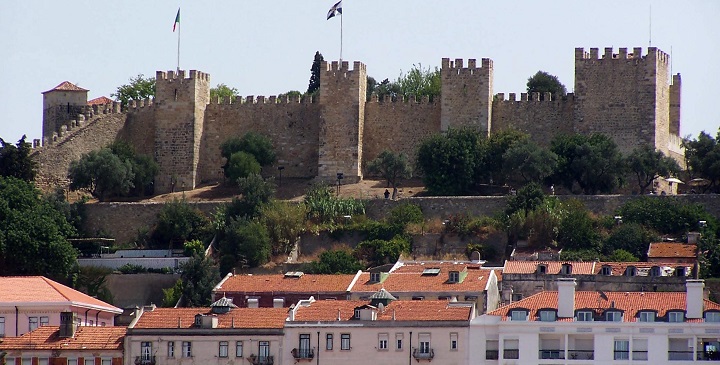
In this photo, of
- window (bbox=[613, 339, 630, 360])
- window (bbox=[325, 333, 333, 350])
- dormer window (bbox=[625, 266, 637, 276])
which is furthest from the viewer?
dormer window (bbox=[625, 266, 637, 276])

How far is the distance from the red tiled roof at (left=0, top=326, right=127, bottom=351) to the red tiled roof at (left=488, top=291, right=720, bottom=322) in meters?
9.26

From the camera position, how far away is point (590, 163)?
74250 mm

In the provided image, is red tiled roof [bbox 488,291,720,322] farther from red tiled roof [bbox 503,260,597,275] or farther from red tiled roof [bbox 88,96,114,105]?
red tiled roof [bbox 88,96,114,105]

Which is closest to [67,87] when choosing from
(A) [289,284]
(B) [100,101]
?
(B) [100,101]

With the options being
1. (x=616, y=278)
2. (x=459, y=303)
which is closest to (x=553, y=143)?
(x=616, y=278)

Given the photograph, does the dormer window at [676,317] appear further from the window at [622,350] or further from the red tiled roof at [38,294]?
the red tiled roof at [38,294]

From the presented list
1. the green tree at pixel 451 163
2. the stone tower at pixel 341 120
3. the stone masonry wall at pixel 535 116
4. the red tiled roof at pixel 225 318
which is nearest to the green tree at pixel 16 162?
the stone tower at pixel 341 120

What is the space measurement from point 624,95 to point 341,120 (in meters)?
10.5

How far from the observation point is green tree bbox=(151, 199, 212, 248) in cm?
7331

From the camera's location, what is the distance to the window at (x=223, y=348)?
52.3 meters

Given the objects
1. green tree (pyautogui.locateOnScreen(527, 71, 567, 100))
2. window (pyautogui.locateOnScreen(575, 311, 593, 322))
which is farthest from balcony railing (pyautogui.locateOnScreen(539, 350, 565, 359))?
green tree (pyautogui.locateOnScreen(527, 71, 567, 100))

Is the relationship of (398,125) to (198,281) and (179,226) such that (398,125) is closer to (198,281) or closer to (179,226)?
(179,226)

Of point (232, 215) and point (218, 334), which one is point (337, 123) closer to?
point (232, 215)

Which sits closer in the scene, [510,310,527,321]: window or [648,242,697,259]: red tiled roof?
[510,310,527,321]: window
